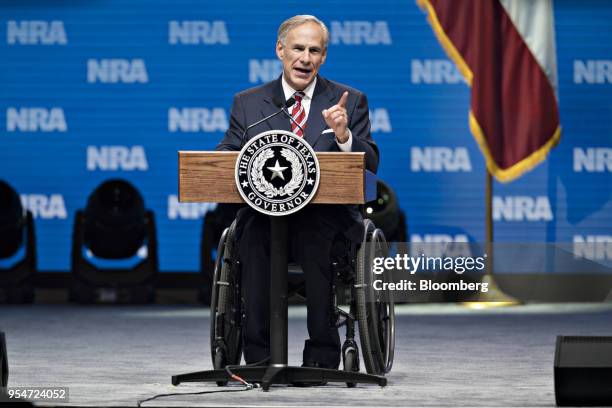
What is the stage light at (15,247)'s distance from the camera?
9.93 metres

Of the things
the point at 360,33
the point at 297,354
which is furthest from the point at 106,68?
the point at 297,354

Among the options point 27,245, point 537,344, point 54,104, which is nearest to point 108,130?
point 54,104

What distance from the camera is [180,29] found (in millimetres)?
10469

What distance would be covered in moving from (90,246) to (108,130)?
1007mm

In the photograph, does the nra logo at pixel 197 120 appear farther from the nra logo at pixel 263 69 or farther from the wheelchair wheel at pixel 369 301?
the wheelchair wheel at pixel 369 301

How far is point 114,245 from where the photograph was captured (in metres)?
9.93

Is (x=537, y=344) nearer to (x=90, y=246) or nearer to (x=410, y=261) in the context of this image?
(x=410, y=261)

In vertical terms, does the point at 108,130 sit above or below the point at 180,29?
below

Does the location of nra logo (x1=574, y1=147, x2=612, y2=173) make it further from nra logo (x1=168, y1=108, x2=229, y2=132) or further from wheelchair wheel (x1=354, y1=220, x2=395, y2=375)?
wheelchair wheel (x1=354, y1=220, x2=395, y2=375)

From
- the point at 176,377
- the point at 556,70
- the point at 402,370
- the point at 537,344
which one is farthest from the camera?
the point at 556,70

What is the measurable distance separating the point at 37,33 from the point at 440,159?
10.8 feet

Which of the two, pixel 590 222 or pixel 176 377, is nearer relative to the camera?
pixel 176 377

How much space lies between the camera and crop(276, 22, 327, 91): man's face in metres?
4.67

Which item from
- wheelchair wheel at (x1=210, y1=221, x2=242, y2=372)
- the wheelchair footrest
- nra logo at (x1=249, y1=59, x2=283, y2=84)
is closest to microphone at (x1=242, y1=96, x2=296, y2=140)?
wheelchair wheel at (x1=210, y1=221, x2=242, y2=372)
